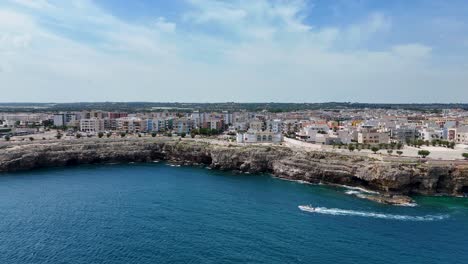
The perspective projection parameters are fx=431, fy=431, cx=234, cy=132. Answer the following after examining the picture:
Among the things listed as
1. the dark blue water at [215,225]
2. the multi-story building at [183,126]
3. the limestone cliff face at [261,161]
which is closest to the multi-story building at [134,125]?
the multi-story building at [183,126]

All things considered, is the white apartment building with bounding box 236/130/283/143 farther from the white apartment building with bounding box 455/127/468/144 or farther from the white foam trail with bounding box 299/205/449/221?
the white foam trail with bounding box 299/205/449/221

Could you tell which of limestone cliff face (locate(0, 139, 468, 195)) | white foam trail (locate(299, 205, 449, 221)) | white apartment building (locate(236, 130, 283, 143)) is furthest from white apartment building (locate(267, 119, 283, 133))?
white foam trail (locate(299, 205, 449, 221))

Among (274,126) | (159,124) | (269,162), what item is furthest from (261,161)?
(159,124)

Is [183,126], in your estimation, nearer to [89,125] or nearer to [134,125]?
[134,125]

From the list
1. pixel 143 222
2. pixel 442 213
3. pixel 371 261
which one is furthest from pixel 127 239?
pixel 442 213

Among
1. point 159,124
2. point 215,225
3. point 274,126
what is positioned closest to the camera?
point 215,225

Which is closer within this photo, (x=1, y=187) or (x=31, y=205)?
(x=31, y=205)

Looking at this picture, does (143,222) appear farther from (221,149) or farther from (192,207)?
(221,149)
